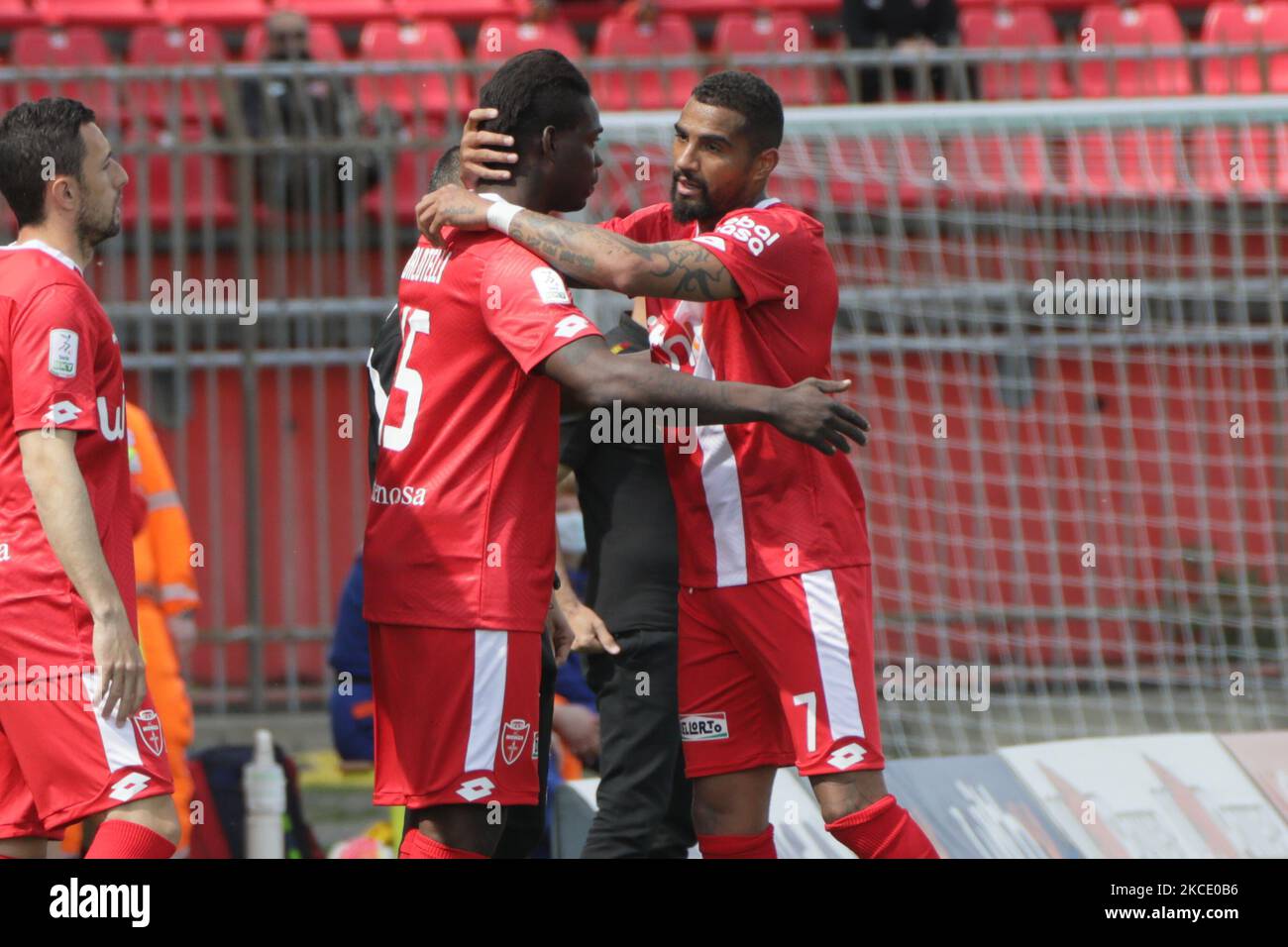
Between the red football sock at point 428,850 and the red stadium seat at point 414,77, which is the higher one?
the red stadium seat at point 414,77

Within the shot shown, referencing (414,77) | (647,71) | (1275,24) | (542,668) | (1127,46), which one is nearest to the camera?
(542,668)

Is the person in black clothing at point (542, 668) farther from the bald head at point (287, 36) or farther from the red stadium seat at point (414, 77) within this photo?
the bald head at point (287, 36)

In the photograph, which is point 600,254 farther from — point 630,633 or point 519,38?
point 519,38

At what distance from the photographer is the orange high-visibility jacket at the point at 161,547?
6293mm

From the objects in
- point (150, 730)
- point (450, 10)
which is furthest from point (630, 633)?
point (450, 10)

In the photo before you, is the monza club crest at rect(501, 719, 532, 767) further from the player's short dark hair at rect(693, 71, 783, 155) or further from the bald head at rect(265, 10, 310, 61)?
the bald head at rect(265, 10, 310, 61)

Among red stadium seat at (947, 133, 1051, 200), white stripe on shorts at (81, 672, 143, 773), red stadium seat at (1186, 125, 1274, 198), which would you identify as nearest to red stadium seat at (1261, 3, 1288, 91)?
red stadium seat at (1186, 125, 1274, 198)

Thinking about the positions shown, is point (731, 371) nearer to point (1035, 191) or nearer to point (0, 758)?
point (0, 758)

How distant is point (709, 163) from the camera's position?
4637 millimetres

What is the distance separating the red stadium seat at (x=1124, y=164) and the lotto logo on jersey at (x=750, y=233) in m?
4.75

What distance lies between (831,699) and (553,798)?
1546mm

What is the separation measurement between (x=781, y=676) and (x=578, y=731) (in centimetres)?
149

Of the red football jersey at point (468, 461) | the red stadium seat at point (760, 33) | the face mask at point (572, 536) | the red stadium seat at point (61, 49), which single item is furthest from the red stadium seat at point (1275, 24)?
the red football jersey at point (468, 461)

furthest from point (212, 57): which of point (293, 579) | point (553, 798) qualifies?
point (553, 798)
